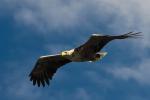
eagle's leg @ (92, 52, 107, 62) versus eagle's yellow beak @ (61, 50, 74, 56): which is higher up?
eagle's yellow beak @ (61, 50, 74, 56)

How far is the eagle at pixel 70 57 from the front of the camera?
52.9 m

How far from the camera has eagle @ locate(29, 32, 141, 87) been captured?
2084 inches

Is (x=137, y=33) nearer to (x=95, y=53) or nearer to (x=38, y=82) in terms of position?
(x=95, y=53)

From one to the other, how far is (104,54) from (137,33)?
3.62 metres

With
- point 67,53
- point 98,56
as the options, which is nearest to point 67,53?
point 67,53

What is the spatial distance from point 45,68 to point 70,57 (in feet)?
14.9

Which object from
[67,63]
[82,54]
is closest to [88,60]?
[82,54]

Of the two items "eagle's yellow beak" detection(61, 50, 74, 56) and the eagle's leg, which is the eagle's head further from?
the eagle's leg

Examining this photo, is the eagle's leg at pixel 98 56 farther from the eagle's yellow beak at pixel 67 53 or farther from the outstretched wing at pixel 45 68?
the outstretched wing at pixel 45 68

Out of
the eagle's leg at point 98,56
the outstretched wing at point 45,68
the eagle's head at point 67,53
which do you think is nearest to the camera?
the eagle's leg at point 98,56

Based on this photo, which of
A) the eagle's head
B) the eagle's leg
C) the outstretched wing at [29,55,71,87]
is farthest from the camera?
the outstretched wing at [29,55,71,87]

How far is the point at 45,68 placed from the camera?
5828cm

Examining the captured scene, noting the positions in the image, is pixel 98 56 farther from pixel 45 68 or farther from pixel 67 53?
pixel 45 68

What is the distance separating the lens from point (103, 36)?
173 ft
